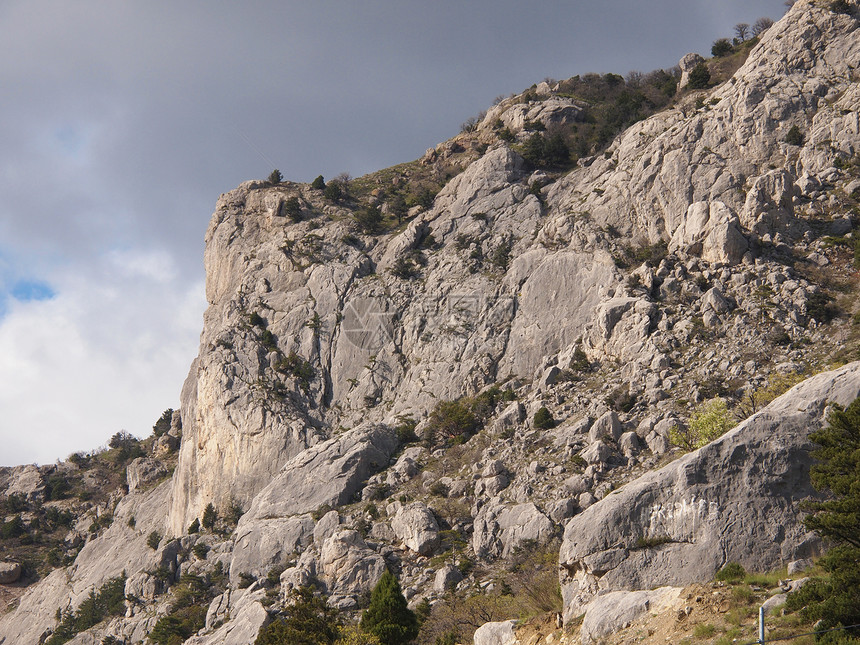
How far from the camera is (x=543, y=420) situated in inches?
2056

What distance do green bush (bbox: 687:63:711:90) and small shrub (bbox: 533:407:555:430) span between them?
5000 centimetres

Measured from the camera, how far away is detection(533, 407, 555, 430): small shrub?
52188mm

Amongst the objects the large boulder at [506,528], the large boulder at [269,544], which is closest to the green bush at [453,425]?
the large boulder at [506,528]

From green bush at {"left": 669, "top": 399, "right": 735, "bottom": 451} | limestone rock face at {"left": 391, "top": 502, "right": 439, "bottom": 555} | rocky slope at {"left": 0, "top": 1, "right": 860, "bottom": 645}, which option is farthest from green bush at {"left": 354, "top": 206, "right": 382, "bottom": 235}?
green bush at {"left": 669, "top": 399, "right": 735, "bottom": 451}

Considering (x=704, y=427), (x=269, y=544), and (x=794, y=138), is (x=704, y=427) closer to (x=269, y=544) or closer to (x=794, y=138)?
(x=794, y=138)

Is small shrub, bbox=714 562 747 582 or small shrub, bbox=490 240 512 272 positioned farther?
small shrub, bbox=490 240 512 272

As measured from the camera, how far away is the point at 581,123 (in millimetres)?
89438

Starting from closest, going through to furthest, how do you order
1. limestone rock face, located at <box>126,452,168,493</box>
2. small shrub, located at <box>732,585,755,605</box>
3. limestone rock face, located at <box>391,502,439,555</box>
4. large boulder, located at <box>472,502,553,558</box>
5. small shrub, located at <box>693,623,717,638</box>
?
small shrub, located at <box>693,623,717,638</box>
small shrub, located at <box>732,585,755,605</box>
large boulder, located at <box>472,502,553,558</box>
limestone rock face, located at <box>391,502,439,555</box>
limestone rock face, located at <box>126,452,168,493</box>

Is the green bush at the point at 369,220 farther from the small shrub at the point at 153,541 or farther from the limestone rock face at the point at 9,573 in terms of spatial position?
the limestone rock face at the point at 9,573

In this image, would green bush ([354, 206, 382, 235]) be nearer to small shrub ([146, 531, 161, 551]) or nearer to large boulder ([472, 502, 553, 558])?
small shrub ([146, 531, 161, 551])

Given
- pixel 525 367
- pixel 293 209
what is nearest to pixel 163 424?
pixel 293 209

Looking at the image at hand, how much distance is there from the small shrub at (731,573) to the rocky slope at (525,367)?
A: 98 cm

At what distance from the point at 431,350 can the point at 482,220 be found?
17.5 m

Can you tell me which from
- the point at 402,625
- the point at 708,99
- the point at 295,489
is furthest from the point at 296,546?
the point at 708,99
